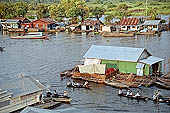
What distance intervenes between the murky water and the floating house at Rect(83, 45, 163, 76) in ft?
6.82

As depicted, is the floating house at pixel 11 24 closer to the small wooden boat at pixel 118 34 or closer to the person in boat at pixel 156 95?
the small wooden boat at pixel 118 34

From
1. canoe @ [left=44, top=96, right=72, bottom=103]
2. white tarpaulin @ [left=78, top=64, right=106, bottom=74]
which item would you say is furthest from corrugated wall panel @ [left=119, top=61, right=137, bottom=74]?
canoe @ [left=44, top=96, right=72, bottom=103]

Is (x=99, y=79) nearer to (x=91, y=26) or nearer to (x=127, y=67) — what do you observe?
(x=127, y=67)

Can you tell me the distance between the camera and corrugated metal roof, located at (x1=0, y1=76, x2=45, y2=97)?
44.6 ft

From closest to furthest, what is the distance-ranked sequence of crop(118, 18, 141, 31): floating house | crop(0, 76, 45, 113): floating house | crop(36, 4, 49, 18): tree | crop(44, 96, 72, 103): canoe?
crop(0, 76, 45, 113): floating house → crop(44, 96, 72, 103): canoe → crop(118, 18, 141, 31): floating house → crop(36, 4, 49, 18): tree

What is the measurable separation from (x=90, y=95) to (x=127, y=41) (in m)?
20.6

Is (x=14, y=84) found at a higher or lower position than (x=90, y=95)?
higher

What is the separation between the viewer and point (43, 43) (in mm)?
35562

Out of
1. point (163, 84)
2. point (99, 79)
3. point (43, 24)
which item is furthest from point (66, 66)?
point (43, 24)

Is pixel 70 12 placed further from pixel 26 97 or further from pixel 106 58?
pixel 26 97

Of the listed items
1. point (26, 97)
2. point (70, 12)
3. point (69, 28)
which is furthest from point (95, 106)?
point (70, 12)

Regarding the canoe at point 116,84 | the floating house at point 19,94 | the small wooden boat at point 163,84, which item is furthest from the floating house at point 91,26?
the floating house at point 19,94

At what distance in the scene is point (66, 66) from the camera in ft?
74.9

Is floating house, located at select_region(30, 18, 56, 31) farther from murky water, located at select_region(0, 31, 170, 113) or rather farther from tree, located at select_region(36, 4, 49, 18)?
murky water, located at select_region(0, 31, 170, 113)
